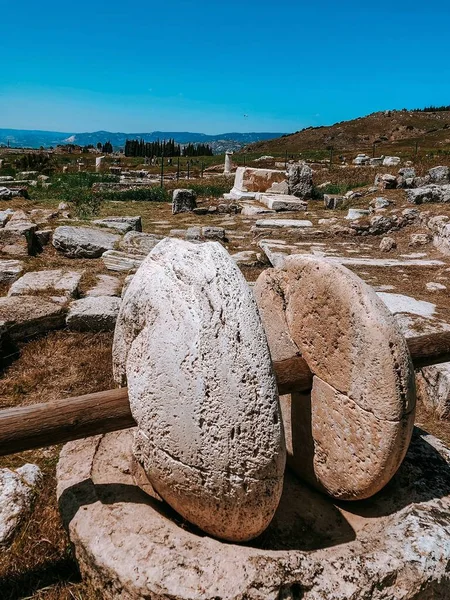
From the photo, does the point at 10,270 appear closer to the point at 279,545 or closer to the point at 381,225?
the point at 279,545

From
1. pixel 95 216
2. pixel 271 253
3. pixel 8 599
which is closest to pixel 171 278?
pixel 8 599

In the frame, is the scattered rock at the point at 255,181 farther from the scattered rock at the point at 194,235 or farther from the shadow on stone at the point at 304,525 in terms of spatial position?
the shadow on stone at the point at 304,525

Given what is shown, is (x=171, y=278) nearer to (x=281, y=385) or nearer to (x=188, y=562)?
(x=281, y=385)

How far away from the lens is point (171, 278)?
2.06 metres

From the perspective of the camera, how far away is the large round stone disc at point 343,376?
2014 millimetres

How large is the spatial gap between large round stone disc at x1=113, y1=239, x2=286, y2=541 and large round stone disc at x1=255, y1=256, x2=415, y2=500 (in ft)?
1.55

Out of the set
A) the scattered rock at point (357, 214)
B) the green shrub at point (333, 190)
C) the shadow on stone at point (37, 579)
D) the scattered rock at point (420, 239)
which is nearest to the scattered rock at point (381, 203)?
the scattered rock at point (357, 214)

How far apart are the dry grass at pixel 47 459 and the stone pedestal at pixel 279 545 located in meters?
0.29

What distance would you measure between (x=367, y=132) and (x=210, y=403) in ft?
→ 201

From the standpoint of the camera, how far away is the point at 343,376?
2201 mm

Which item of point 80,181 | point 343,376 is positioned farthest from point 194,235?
point 80,181

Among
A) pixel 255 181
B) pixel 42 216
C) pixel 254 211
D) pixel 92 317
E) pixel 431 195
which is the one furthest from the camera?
pixel 255 181

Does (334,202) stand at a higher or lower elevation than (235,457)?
lower

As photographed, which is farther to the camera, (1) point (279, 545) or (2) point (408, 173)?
(2) point (408, 173)
